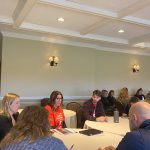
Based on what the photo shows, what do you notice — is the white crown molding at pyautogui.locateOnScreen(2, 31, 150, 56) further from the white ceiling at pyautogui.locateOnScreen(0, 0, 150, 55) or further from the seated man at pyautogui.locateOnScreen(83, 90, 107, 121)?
the seated man at pyautogui.locateOnScreen(83, 90, 107, 121)

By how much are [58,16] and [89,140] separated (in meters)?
2.76

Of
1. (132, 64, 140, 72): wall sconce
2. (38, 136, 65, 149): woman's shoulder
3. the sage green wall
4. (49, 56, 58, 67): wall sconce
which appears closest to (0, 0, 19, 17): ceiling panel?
the sage green wall

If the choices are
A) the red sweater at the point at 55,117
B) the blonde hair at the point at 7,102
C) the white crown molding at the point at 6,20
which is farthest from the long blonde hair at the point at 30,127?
the white crown molding at the point at 6,20

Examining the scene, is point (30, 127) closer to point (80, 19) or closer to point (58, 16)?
point (58, 16)

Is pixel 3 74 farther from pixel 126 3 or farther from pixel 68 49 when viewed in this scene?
pixel 126 3

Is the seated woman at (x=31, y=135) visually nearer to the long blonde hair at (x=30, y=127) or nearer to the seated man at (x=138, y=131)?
the long blonde hair at (x=30, y=127)

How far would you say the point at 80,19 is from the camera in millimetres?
4609

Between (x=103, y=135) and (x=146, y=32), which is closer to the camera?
(x=103, y=135)

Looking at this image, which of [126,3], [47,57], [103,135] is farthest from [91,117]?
[47,57]

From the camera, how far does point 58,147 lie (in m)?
1.53

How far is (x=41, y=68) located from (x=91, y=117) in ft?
9.06

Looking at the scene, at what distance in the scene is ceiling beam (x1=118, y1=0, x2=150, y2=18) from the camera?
350cm

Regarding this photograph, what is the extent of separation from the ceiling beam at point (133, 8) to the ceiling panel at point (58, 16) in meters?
0.56

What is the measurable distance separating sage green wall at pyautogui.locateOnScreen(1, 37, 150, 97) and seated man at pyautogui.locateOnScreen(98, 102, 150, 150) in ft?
15.2
